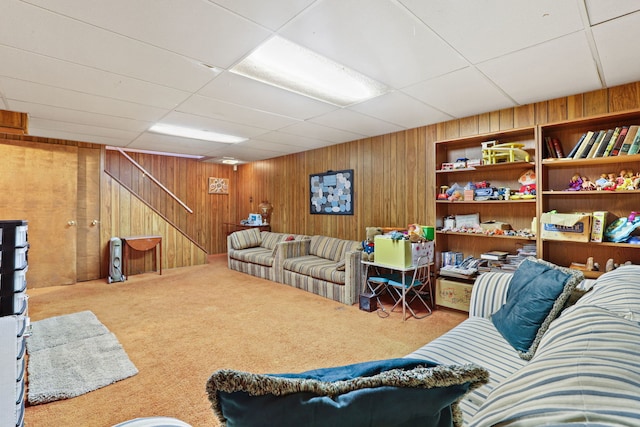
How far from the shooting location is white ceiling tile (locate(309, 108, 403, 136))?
142 inches

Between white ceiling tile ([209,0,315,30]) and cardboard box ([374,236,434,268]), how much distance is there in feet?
8.13

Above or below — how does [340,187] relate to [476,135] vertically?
below

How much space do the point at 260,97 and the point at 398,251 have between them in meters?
2.21

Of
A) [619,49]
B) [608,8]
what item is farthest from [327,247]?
[608,8]

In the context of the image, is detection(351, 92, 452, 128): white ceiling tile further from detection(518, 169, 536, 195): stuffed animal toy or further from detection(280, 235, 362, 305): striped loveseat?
detection(280, 235, 362, 305): striped loveseat

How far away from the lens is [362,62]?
Result: 2.31 meters

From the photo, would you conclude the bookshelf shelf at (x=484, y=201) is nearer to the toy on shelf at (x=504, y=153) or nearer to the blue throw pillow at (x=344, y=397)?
the toy on shelf at (x=504, y=153)

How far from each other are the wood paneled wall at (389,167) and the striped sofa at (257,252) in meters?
0.36

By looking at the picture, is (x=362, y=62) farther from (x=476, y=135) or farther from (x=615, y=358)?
(x=615, y=358)

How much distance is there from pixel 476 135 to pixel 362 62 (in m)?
1.83

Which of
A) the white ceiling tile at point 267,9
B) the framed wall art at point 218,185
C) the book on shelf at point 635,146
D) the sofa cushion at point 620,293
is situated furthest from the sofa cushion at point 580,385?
the framed wall art at point 218,185

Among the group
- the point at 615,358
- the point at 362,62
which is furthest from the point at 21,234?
the point at 615,358

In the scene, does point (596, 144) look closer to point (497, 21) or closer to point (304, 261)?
point (497, 21)

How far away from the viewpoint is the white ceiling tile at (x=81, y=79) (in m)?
2.24
